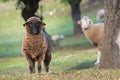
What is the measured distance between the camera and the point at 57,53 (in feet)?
89.4

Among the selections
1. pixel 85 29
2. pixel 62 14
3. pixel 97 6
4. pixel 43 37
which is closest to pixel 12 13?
pixel 62 14

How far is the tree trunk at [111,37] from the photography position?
13906mm

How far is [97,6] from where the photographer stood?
5775 cm

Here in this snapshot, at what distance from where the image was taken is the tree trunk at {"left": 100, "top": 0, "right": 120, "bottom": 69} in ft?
45.6

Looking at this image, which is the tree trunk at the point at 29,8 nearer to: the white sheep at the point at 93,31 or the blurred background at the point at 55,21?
the blurred background at the point at 55,21

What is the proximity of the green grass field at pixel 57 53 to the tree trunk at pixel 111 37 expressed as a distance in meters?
0.45

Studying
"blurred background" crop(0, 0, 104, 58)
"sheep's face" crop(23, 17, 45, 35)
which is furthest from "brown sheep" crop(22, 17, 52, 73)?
→ "blurred background" crop(0, 0, 104, 58)

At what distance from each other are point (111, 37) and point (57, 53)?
13.3 m

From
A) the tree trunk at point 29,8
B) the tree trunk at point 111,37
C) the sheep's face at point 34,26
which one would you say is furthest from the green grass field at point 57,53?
the tree trunk at point 29,8

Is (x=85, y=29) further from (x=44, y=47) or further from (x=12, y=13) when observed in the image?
(x=12, y=13)

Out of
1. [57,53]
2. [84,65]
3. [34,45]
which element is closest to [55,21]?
[57,53]

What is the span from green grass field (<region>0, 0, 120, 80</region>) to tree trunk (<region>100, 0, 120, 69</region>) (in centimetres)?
45

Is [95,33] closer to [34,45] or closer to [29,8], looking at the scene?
[34,45]

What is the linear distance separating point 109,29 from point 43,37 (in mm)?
2255
